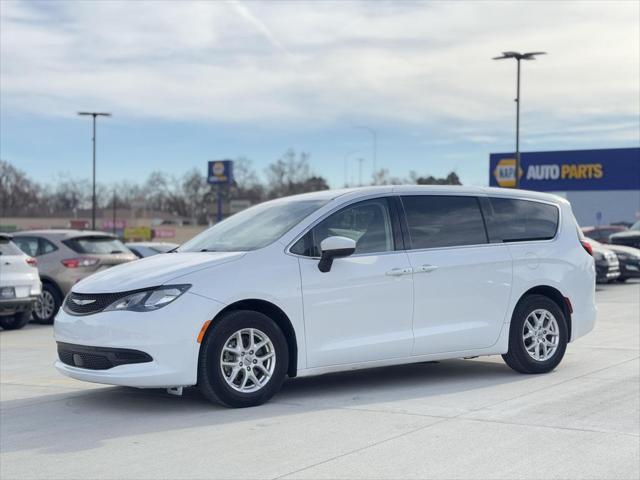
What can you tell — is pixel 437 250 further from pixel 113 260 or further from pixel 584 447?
pixel 113 260

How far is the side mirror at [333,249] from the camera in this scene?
25.1ft

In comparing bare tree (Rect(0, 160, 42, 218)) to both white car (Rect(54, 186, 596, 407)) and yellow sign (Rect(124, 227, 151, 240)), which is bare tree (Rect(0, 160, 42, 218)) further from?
white car (Rect(54, 186, 596, 407))

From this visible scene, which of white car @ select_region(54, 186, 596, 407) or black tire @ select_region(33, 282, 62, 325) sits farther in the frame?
black tire @ select_region(33, 282, 62, 325)

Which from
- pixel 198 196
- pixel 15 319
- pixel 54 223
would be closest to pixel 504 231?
pixel 15 319

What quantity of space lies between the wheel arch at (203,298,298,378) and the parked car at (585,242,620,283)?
16.7 meters

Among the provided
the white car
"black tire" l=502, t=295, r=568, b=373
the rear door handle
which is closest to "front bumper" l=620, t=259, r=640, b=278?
the white car

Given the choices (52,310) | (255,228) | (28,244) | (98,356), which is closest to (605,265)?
(52,310)

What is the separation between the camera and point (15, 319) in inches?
599

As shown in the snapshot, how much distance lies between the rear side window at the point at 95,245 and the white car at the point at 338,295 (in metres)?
8.57

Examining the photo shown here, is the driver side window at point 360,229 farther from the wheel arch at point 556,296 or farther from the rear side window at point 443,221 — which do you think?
the wheel arch at point 556,296

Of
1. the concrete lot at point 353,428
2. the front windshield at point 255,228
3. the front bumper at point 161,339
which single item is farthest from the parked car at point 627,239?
the front bumper at point 161,339

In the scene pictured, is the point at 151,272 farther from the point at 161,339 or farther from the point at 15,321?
the point at 15,321

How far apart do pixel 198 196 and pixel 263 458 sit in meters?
121

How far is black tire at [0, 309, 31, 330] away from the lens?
49.4ft
